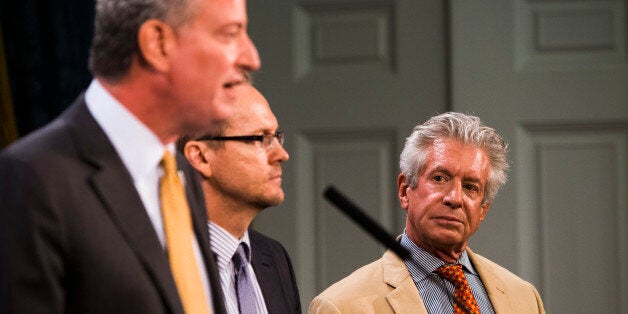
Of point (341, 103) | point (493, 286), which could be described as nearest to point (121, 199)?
point (493, 286)

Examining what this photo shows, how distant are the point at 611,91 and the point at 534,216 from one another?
422mm

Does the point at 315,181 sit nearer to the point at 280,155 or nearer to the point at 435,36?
the point at 435,36

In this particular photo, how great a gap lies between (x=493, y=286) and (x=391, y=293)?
0.93 ft

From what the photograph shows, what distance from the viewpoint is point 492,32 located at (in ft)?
9.38

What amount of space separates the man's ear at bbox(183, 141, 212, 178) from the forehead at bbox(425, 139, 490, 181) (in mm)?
534

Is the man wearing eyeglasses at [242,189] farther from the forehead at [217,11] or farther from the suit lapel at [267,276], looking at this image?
the forehead at [217,11]

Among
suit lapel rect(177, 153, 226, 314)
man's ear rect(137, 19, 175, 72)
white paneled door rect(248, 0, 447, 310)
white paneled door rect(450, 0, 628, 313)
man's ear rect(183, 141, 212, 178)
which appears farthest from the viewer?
white paneled door rect(248, 0, 447, 310)

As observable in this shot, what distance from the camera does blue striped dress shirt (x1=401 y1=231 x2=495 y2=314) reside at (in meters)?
2.13

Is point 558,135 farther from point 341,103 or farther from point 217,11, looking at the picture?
point 217,11

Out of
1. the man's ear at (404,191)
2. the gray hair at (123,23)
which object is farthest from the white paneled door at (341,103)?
the gray hair at (123,23)

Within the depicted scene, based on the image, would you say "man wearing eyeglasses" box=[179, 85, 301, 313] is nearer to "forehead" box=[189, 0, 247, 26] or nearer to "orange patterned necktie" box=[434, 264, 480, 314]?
"orange patterned necktie" box=[434, 264, 480, 314]

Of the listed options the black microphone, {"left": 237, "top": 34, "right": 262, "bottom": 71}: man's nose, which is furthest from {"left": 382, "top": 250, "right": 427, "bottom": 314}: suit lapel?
{"left": 237, "top": 34, "right": 262, "bottom": 71}: man's nose

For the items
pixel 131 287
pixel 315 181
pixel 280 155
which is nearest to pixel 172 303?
pixel 131 287

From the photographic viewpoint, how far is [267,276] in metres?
1.99
